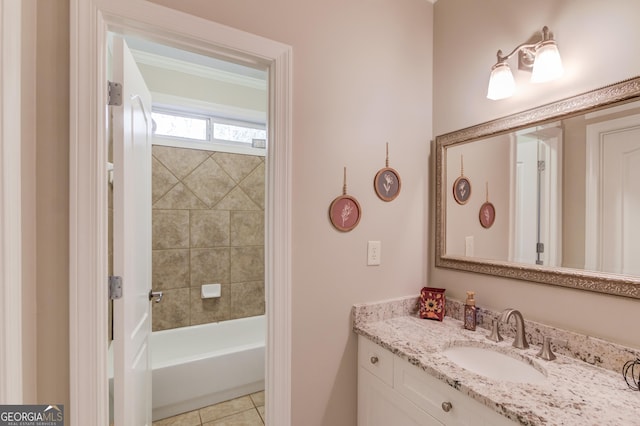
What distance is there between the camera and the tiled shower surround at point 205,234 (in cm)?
262

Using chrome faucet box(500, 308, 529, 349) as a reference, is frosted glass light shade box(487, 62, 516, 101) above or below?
above

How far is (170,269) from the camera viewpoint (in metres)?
2.64

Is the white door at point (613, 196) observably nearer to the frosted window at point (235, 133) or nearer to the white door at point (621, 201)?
the white door at point (621, 201)

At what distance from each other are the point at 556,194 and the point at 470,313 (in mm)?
643

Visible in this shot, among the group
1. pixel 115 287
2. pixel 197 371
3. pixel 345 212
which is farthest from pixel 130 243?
pixel 197 371

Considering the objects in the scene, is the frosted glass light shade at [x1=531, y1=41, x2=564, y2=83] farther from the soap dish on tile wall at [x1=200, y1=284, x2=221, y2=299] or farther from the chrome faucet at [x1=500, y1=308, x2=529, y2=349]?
the soap dish on tile wall at [x1=200, y1=284, x2=221, y2=299]

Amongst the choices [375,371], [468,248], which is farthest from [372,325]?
[468,248]

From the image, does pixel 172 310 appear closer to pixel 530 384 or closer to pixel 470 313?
pixel 470 313

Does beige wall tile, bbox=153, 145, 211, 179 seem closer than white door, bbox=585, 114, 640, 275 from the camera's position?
No

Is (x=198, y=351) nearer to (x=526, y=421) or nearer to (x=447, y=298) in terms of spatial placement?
(x=447, y=298)

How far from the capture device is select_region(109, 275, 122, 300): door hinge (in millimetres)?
1108

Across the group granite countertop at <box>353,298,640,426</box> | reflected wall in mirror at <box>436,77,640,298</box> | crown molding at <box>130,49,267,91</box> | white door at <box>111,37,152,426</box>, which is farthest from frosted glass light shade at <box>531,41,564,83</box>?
crown molding at <box>130,49,267,91</box>

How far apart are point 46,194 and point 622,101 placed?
78.0 inches

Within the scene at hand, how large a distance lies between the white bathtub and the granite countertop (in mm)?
1246
